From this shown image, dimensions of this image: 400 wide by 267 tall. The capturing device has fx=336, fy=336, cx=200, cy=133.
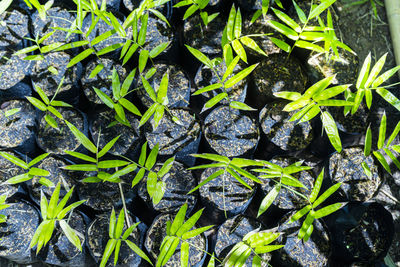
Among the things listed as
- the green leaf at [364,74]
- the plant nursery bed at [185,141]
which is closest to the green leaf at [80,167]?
the plant nursery bed at [185,141]

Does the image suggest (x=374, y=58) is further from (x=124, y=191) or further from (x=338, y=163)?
(x=124, y=191)

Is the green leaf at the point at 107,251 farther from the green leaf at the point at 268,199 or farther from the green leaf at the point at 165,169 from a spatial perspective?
the green leaf at the point at 268,199

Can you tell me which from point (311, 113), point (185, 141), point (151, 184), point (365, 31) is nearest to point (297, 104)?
point (311, 113)

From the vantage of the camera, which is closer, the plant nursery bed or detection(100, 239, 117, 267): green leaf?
detection(100, 239, 117, 267): green leaf

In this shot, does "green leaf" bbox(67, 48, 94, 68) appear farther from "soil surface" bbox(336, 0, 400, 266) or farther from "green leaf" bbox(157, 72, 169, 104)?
"soil surface" bbox(336, 0, 400, 266)

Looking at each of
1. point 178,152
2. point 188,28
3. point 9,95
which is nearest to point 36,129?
point 9,95

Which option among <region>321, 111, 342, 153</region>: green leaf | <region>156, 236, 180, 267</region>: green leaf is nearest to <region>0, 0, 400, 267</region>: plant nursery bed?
<region>321, 111, 342, 153</region>: green leaf

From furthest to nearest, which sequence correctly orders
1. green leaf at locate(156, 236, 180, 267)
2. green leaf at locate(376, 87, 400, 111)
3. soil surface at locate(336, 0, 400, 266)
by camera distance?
1. soil surface at locate(336, 0, 400, 266)
2. green leaf at locate(376, 87, 400, 111)
3. green leaf at locate(156, 236, 180, 267)

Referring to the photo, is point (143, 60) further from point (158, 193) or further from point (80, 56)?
point (158, 193)
